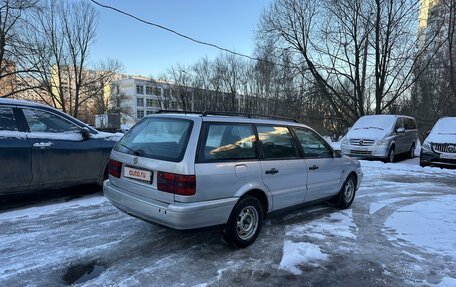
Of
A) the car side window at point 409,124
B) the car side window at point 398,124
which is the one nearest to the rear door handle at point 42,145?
the car side window at point 398,124

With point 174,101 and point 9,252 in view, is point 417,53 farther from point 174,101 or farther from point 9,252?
point 174,101

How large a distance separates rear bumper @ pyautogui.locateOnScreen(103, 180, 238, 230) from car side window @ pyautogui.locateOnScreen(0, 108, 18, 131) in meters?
2.58

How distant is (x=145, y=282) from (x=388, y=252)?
9.75 ft

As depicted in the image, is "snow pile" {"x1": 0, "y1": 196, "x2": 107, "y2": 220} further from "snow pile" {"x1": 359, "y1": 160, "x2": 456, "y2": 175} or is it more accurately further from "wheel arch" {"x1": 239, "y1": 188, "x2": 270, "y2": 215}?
"snow pile" {"x1": 359, "y1": 160, "x2": 456, "y2": 175}

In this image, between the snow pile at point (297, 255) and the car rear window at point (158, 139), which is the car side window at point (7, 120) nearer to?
the car rear window at point (158, 139)

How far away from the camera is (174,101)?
58.6 m

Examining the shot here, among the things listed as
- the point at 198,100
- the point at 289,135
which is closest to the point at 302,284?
the point at 289,135

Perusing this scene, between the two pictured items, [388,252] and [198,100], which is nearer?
[388,252]

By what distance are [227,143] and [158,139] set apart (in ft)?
2.78

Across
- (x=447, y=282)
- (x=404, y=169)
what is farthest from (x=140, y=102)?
(x=447, y=282)

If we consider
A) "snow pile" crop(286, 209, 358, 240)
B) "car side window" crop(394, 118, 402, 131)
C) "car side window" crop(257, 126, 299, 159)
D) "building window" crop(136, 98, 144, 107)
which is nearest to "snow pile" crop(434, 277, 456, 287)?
"snow pile" crop(286, 209, 358, 240)

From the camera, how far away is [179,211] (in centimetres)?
350

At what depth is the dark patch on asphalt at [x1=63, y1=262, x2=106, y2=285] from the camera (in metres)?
3.32

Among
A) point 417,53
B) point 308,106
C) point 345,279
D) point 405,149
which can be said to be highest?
point 417,53
